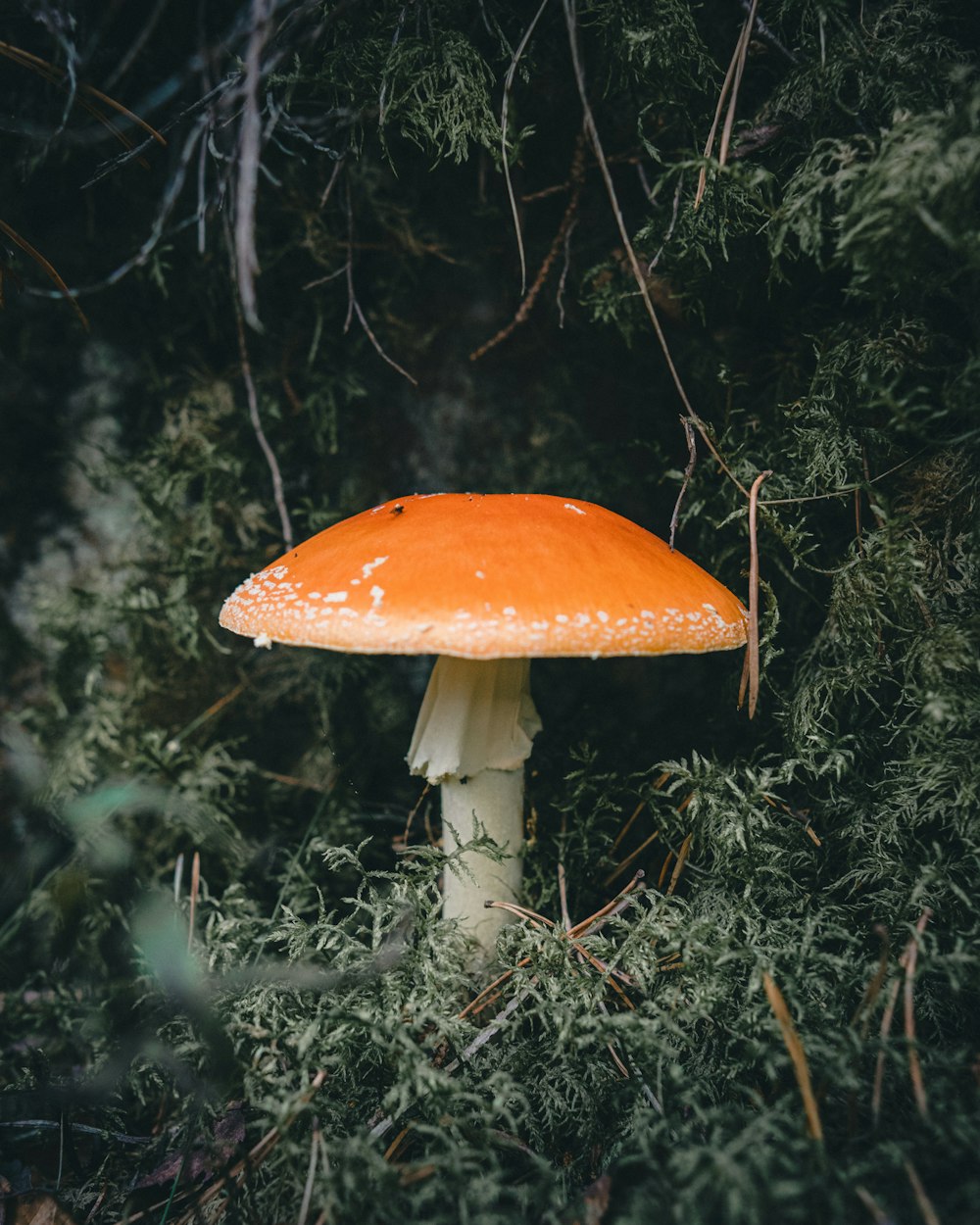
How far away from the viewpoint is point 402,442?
243 cm

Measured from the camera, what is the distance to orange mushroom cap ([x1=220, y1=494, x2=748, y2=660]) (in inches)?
52.0

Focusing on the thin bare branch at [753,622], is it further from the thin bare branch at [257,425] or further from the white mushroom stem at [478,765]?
the thin bare branch at [257,425]

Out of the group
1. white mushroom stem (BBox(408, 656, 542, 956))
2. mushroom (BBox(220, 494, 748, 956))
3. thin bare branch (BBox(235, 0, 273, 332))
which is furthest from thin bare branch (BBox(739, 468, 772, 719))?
thin bare branch (BBox(235, 0, 273, 332))

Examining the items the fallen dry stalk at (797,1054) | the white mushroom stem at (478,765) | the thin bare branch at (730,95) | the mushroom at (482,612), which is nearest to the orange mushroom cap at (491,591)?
the mushroom at (482,612)

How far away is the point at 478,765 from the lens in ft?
5.87

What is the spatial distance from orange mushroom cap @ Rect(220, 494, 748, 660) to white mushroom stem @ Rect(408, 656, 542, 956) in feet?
1.21

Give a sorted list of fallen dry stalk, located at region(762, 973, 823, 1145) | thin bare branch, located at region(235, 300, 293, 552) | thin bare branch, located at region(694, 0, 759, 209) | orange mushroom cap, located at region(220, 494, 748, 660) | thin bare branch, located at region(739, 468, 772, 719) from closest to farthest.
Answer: fallen dry stalk, located at region(762, 973, 823, 1145) → orange mushroom cap, located at region(220, 494, 748, 660) → thin bare branch, located at region(694, 0, 759, 209) → thin bare branch, located at region(739, 468, 772, 719) → thin bare branch, located at region(235, 300, 293, 552)

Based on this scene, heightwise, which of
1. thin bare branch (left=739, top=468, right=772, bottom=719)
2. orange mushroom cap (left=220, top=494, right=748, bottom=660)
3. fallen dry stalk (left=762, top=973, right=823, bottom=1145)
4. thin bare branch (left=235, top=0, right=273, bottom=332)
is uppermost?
thin bare branch (left=235, top=0, right=273, bottom=332)

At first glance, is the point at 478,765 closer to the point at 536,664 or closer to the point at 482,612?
the point at 482,612

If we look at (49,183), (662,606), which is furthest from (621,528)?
(49,183)

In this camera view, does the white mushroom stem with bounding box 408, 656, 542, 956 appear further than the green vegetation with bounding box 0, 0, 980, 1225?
Yes

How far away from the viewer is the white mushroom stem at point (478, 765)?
1.76 metres

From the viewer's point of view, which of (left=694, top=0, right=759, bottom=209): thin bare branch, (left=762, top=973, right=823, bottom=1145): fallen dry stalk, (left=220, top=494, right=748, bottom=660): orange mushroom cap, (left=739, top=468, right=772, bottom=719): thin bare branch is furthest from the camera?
(left=739, top=468, right=772, bottom=719): thin bare branch

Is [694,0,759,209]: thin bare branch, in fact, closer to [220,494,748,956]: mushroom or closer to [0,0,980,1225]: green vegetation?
[0,0,980,1225]: green vegetation
